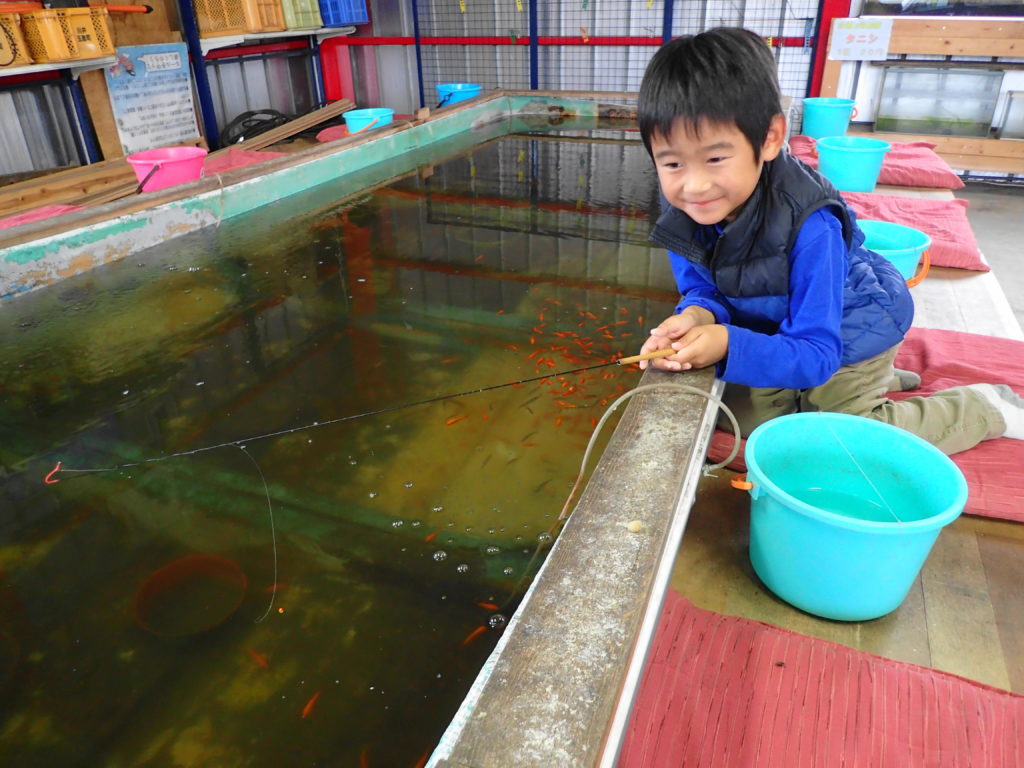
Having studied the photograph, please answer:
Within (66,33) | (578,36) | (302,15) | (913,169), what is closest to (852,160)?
(913,169)

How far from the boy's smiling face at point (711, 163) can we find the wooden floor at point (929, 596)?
69 centimetres

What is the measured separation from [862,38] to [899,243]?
3.94 m

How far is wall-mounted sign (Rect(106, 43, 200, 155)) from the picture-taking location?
515 cm

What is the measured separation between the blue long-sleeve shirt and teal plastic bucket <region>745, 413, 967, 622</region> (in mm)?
99

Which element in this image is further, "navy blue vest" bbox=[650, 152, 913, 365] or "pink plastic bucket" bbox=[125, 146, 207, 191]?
"pink plastic bucket" bbox=[125, 146, 207, 191]

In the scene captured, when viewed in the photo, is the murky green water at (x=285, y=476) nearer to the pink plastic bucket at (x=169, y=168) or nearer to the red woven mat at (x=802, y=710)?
the red woven mat at (x=802, y=710)

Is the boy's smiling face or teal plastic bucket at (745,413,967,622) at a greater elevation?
the boy's smiling face

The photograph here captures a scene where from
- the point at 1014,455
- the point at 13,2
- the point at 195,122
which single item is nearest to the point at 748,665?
the point at 1014,455

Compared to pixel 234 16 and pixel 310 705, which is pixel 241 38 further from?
pixel 310 705

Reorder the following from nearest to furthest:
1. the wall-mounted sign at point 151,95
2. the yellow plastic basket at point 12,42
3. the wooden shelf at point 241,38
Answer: the yellow plastic basket at point 12,42
the wall-mounted sign at point 151,95
the wooden shelf at point 241,38

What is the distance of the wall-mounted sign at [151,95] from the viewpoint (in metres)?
5.15

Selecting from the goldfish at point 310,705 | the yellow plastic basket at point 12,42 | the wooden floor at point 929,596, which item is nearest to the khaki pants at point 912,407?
the wooden floor at point 929,596

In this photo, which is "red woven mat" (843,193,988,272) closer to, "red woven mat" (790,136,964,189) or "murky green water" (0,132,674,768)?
"red woven mat" (790,136,964,189)

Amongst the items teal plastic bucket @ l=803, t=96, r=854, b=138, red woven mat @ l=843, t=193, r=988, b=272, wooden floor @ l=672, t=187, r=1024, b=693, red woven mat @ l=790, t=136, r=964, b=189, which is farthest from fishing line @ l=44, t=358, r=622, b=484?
teal plastic bucket @ l=803, t=96, r=854, b=138
